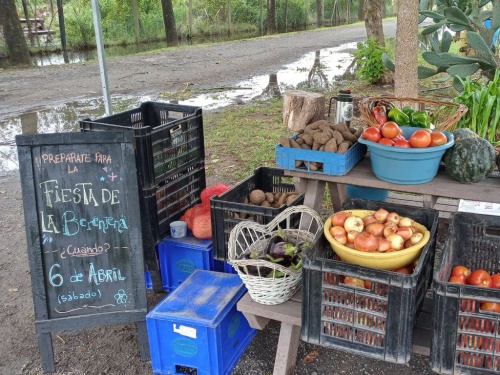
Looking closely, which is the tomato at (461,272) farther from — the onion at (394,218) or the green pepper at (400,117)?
the green pepper at (400,117)

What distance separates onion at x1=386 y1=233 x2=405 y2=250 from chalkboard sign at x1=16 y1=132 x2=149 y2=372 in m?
1.47

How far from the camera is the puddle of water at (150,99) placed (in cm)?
866

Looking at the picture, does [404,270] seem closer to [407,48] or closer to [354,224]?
→ [354,224]

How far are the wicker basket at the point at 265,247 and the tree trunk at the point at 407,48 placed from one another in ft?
11.6

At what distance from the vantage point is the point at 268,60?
659 inches

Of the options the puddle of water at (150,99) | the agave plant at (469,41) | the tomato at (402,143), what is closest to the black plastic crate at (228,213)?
the tomato at (402,143)

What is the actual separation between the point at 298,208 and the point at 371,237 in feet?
2.45

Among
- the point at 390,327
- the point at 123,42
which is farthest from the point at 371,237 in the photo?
the point at 123,42

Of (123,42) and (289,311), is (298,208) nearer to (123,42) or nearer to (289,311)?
(289,311)

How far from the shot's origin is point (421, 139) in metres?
2.80

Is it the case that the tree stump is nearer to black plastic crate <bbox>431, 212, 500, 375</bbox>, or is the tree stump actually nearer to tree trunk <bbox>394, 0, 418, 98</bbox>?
tree trunk <bbox>394, 0, 418, 98</bbox>

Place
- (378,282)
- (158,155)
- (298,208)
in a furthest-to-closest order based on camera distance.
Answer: (158,155) < (298,208) < (378,282)

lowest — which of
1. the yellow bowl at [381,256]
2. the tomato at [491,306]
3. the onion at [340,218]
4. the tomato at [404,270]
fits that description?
the tomato at [404,270]

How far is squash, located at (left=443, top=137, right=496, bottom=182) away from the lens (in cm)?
281
